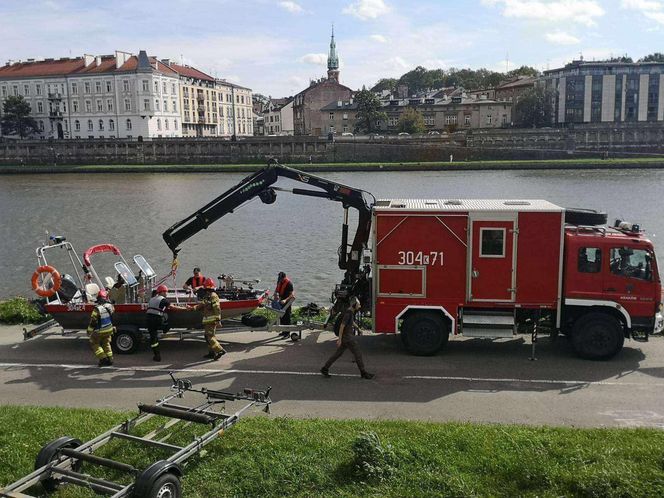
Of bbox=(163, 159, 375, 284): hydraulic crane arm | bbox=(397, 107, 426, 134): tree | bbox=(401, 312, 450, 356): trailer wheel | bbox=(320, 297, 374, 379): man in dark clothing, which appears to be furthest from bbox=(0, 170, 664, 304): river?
bbox=(397, 107, 426, 134): tree

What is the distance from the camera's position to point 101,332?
13.5m

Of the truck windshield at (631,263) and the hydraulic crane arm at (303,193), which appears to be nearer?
the truck windshield at (631,263)

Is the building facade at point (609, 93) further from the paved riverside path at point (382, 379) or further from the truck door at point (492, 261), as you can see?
the paved riverside path at point (382, 379)

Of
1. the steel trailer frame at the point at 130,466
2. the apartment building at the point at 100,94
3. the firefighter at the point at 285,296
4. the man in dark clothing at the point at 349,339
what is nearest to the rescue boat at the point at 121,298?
the firefighter at the point at 285,296

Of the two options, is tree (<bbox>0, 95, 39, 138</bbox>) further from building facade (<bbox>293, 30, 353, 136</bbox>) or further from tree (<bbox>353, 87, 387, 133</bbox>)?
tree (<bbox>353, 87, 387, 133</bbox>)

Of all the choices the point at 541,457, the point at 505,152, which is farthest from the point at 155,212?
the point at 505,152

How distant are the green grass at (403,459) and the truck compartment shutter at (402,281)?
4.51m

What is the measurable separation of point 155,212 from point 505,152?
A: 67020 millimetres

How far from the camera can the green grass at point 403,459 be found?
7801 mm

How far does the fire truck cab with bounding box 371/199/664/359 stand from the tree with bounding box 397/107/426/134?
341ft

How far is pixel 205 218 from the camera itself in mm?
16250

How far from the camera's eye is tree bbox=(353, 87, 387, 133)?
405 ft

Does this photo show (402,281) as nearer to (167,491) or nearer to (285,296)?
(285,296)

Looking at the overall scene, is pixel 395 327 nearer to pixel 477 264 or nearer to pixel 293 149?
pixel 477 264
